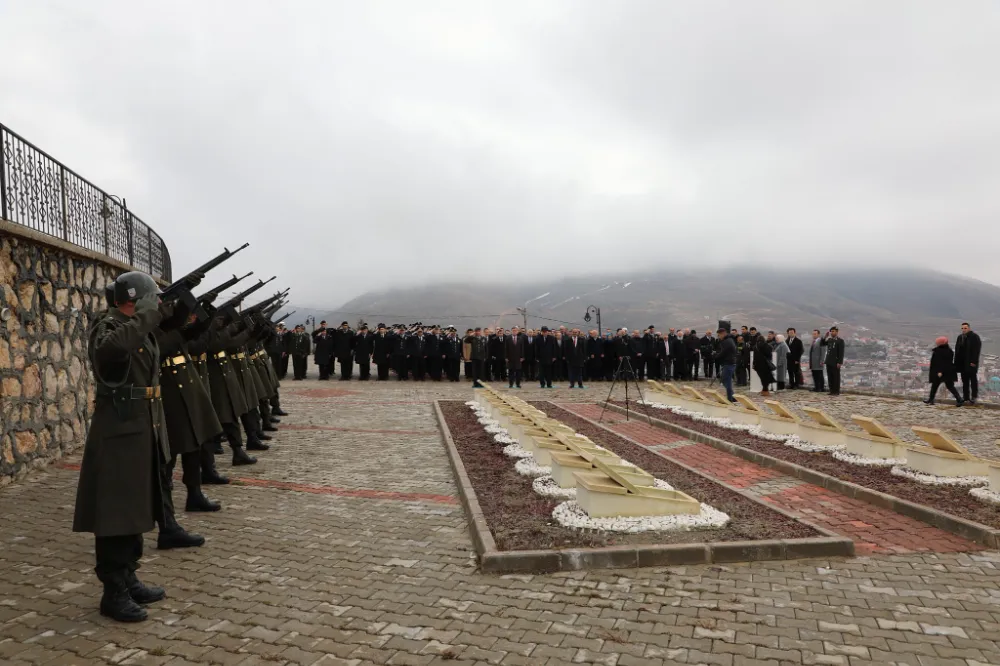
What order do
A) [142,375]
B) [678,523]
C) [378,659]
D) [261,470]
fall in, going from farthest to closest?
[261,470] < [678,523] < [142,375] < [378,659]

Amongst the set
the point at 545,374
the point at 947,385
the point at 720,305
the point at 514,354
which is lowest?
the point at 947,385

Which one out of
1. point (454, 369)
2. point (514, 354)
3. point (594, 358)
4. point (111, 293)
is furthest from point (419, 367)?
point (111, 293)

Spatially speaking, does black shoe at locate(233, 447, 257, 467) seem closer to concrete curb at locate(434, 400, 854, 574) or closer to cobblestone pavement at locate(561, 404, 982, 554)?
concrete curb at locate(434, 400, 854, 574)

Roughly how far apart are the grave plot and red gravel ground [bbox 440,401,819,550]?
1690 millimetres

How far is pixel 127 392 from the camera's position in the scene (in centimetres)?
433

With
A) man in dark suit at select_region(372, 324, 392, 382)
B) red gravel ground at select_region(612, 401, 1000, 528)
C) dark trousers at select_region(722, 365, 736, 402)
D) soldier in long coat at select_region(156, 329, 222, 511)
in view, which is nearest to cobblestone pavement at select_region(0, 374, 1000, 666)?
soldier in long coat at select_region(156, 329, 222, 511)

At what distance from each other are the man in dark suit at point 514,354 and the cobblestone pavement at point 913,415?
733 cm

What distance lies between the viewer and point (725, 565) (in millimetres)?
5070

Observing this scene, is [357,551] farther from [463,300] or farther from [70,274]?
[463,300]

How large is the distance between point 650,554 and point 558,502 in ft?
5.72

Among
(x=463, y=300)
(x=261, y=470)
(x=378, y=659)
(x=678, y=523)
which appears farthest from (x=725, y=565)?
(x=463, y=300)

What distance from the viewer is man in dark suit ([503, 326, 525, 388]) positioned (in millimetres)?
21703

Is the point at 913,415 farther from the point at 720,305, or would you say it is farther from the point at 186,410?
the point at 720,305

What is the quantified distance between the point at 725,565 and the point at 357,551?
288 centimetres
